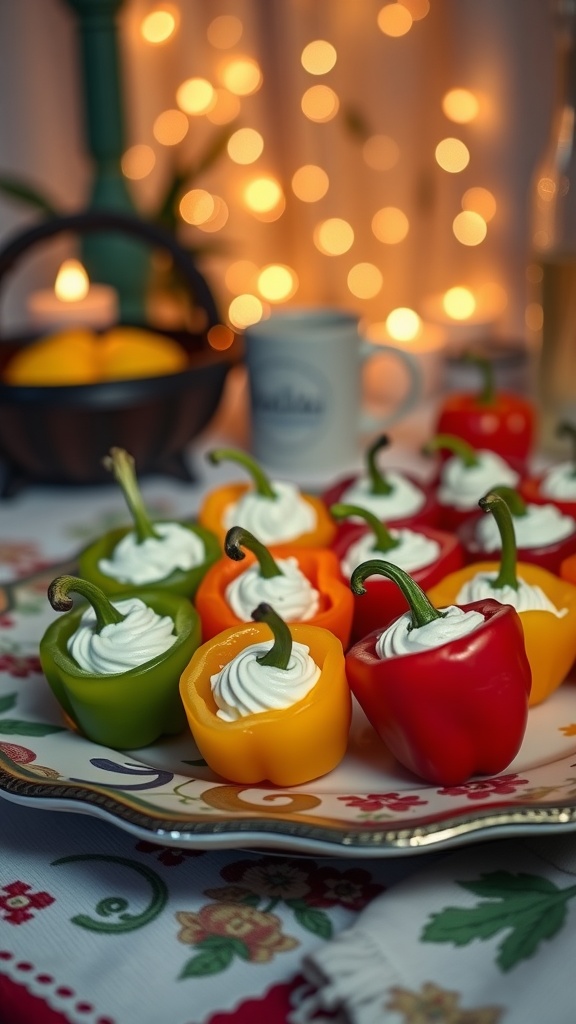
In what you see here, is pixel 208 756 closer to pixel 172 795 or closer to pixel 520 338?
pixel 172 795

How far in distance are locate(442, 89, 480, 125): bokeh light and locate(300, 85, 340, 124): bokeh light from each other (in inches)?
6.4

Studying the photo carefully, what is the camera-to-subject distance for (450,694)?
61 cm

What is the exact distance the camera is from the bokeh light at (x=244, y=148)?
70.0 inches

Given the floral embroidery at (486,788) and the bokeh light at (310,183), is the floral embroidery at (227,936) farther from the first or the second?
the bokeh light at (310,183)

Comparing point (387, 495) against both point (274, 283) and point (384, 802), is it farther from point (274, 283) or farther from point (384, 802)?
point (274, 283)

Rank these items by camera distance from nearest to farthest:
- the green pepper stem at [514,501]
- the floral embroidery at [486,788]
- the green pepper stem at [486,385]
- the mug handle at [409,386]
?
1. the floral embroidery at [486,788]
2. the green pepper stem at [514,501]
3. the green pepper stem at [486,385]
4. the mug handle at [409,386]

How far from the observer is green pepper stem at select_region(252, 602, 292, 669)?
596 millimetres

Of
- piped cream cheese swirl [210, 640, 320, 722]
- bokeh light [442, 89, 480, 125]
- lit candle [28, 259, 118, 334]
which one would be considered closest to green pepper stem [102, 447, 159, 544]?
piped cream cheese swirl [210, 640, 320, 722]

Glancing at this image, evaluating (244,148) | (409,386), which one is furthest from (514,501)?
(244,148)

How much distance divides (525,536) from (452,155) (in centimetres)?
97

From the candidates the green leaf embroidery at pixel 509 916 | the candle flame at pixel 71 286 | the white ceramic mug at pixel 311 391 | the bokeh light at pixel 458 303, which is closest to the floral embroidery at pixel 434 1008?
the green leaf embroidery at pixel 509 916

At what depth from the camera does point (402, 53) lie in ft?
5.22

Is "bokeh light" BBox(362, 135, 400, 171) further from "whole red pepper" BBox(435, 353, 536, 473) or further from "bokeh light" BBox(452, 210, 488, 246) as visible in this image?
"whole red pepper" BBox(435, 353, 536, 473)

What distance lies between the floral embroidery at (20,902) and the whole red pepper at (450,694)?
20 centimetres
